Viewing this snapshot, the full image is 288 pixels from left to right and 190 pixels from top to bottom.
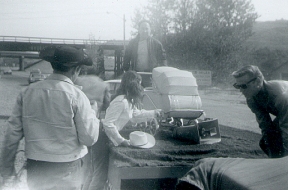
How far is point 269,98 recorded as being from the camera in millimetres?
3545

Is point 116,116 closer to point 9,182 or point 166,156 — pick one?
A: point 166,156

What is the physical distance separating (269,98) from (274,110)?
14 cm

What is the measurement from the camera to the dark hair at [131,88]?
392 cm

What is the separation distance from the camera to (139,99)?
3.99 metres

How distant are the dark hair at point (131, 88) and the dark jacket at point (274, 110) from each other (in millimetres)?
1116

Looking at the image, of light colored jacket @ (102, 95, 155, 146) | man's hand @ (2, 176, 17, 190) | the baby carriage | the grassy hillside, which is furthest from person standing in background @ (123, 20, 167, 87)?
the grassy hillside

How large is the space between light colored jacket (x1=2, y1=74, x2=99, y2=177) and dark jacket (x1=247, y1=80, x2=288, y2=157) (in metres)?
1.82

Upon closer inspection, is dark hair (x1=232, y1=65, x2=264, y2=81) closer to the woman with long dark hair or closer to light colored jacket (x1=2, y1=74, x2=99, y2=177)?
the woman with long dark hair

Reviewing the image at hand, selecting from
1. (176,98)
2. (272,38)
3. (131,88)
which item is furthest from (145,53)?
(272,38)

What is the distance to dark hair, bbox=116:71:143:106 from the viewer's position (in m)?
3.92

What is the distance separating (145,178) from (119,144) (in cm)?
61

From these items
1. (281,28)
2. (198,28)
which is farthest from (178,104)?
(281,28)

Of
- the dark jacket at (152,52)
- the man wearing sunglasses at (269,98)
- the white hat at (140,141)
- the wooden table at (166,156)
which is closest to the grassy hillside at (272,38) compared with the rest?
the dark jacket at (152,52)

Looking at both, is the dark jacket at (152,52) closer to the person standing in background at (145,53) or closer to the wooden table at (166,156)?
the person standing in background at (145,53)
